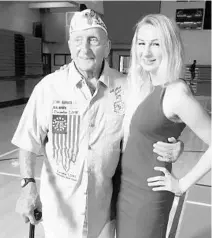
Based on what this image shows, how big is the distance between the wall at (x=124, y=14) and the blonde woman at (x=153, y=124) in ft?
37.2

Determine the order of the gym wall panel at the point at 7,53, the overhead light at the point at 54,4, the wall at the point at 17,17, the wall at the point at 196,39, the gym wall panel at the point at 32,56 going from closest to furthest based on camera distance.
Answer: the gym wall panel at the point at 7,53 → the overhead light at the point at 54,4 → the wall at the point at 17,17 → the gym wall panel at the point at 32,56 → the wall at the point at 196,39

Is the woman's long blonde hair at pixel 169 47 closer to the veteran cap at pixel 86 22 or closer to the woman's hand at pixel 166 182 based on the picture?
the veteran cap at pixel 86 22

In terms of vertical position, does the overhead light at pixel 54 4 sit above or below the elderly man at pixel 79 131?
above

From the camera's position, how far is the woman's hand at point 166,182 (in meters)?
1.28

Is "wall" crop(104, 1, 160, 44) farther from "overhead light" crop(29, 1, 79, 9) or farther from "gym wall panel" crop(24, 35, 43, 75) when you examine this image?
"gym wall panel" crop(24, 35, 43, 75)

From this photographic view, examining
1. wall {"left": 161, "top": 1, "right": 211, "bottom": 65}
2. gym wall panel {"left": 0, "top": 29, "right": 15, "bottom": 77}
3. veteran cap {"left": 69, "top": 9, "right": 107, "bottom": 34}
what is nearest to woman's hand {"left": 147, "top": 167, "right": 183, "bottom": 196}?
veteran cap {"left": 69, "top": 9, "right": 107, "bottom": 34}

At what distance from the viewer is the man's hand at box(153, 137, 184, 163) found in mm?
1247

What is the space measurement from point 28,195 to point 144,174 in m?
0.56

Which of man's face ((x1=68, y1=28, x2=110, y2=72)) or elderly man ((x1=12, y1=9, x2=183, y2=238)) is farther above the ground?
man's face ((x1=68, y1=28, x2=110, y2=72))

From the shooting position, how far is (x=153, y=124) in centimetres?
122

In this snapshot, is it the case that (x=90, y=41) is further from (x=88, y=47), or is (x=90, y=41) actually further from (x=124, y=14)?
(x=124, y=14)

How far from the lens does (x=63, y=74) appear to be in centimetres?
145

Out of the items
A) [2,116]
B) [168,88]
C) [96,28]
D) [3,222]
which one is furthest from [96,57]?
[2,116]

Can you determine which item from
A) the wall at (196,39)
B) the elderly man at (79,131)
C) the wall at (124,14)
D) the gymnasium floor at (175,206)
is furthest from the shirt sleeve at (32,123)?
the wall at (196,39)
